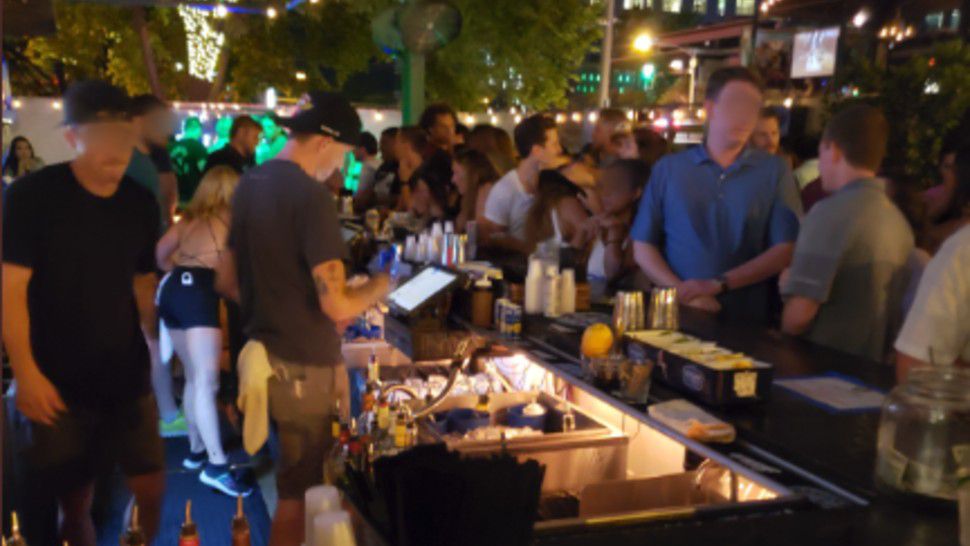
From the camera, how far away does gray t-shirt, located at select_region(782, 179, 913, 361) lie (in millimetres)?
2787

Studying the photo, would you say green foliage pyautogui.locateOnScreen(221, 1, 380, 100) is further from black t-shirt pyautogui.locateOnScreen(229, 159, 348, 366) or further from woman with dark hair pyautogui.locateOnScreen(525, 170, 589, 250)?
black t-shirt pyautogui.locateOnScreen(229, 159, 348, 366)

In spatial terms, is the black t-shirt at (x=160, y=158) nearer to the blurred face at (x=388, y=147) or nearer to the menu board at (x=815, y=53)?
the blurred face at (x=388, y=147)

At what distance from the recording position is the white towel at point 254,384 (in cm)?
302

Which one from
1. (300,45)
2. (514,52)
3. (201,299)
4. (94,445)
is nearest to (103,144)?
(94,445)

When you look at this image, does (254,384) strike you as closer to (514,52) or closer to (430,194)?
(430,194)

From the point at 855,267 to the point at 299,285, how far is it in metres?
1.89

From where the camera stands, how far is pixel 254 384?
3.03m

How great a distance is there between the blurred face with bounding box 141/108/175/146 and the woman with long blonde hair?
61cm

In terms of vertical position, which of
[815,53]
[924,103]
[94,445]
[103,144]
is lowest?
[94,445]

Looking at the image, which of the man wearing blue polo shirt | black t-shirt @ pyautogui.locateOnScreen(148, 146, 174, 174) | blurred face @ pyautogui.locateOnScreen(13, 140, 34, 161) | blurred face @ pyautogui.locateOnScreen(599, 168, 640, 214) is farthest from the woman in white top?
blurred face @ pyautogui.locateOnScreen(13, 140, 34, 161)

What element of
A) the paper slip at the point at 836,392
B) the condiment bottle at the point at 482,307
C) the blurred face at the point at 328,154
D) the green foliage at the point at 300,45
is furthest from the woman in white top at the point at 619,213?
the green foliage at the point at 300,45

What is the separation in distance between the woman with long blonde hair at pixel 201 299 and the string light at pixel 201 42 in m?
13.7

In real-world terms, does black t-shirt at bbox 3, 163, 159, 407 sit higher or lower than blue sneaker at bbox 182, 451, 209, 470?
higher

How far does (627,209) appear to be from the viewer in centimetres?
411
